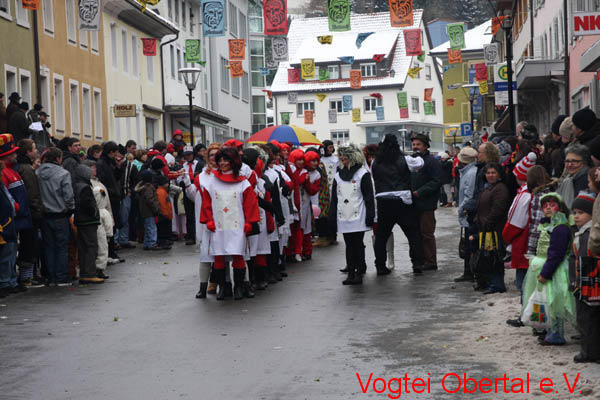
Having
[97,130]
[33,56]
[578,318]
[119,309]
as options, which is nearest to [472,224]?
[119,309]

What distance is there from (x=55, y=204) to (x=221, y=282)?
10.2 feet

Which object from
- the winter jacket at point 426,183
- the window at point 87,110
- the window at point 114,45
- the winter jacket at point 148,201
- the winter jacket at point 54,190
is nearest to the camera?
the winter jacket at point 54,190

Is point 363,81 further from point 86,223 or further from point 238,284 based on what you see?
point 238,284

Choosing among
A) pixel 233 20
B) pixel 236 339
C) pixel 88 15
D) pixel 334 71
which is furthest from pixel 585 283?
pixel 334 71

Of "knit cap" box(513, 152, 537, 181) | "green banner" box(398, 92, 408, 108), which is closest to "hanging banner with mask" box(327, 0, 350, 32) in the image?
"knit cap" box(513, 152, 537, 181)

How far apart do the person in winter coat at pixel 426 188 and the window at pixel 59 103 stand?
19.4 m

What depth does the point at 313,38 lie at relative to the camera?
9956 cm

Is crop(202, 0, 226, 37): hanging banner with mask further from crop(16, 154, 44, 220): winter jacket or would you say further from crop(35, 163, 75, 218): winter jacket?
crop(16, 154, 44, 220): winter jacket

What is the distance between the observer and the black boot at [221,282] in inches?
538

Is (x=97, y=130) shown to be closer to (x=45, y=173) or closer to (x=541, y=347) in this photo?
(x=45, y=173)

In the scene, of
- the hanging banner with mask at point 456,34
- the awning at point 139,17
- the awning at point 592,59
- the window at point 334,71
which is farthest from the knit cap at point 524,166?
the window at point 334,71

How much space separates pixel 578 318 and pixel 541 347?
0.75m

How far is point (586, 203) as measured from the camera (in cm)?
874

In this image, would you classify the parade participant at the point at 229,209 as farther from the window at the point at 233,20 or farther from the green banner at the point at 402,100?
the green banner at the point at 402,100
